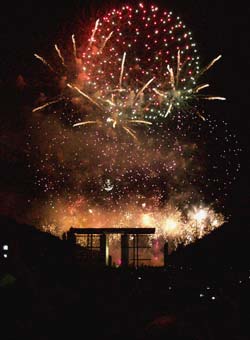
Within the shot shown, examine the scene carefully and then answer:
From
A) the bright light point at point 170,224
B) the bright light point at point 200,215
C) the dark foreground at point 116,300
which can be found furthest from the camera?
the bright light point at point 170,224

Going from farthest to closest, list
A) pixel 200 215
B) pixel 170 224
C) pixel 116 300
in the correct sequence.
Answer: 1. pixel 170 224
2. pixel 200 215
3. pixel 116 300

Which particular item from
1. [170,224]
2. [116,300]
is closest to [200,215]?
[170,224]

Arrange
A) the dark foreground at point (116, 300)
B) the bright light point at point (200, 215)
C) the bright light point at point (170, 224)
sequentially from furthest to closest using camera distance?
1. the bright light point at point (170, 224)
2. the bright light point at point (200, 215)
3. the dark foreground at point (116, 300)

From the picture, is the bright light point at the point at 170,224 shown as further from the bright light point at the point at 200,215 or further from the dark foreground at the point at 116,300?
the dark foreground at the point at 116,300

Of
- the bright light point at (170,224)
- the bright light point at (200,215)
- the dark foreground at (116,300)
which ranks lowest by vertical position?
the dark foreground at (116,300)

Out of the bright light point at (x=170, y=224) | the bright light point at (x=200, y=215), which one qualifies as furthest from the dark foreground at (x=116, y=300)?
the bright light point at (x=170, y=224)

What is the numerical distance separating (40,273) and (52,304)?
1871 millimetres

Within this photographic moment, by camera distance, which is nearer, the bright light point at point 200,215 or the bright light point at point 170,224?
the bright light point at point 200,215

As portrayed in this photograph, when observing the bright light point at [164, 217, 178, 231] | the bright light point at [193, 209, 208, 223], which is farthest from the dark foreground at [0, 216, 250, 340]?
the bright light point at [164, 217, 178, 231]

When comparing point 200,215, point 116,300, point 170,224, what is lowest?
point 116,300

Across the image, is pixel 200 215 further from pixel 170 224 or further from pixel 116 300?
pixel 116 300

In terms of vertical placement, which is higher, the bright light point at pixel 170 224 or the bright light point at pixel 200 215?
the bright light point at pixel 200 215

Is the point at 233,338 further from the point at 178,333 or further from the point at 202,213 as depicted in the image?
the point at 202,213

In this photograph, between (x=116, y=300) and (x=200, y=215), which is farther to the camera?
(x=200, y=215)
